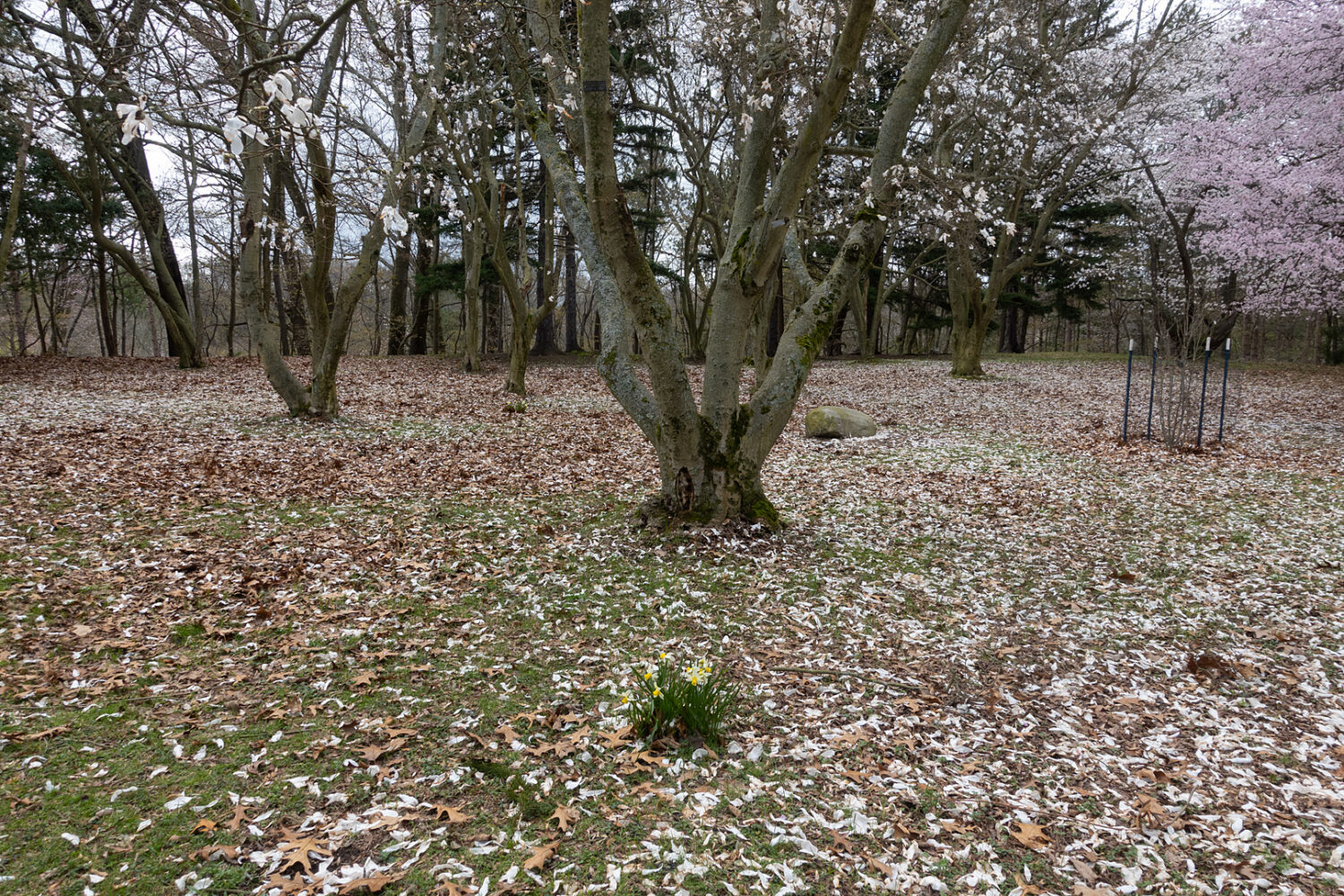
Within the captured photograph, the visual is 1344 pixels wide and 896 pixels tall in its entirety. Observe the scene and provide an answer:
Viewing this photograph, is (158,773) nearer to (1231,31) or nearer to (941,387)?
(941,387)

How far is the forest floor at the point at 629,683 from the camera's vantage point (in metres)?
2.77

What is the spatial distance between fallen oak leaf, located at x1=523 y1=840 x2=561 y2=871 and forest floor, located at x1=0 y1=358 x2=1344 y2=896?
1cm

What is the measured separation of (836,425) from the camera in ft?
39.4

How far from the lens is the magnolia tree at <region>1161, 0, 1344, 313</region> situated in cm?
1169

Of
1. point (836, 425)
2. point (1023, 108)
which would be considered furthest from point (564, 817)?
point (1023, 108)

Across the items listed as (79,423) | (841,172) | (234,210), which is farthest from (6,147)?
(841,172)

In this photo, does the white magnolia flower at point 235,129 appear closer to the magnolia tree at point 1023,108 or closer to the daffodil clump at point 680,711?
the daffodil clump at point 680,711

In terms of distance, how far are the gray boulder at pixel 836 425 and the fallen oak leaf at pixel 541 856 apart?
32.4ft

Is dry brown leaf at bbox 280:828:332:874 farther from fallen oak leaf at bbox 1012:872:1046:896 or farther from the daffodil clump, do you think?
fallen oak leaf at bbox 1012:872:1046:896

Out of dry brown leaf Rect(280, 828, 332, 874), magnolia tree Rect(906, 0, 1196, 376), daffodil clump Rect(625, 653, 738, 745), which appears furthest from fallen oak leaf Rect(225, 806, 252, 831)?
magnolia tree Rect(906, 0, 1196, 376)

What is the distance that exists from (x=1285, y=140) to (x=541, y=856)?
1732cm

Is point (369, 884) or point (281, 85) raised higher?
point (281, 85)

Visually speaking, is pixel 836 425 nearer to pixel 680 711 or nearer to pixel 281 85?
pixel 680 711

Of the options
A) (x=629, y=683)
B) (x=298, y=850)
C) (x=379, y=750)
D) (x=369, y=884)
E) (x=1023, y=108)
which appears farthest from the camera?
(x=1023, y=108)
